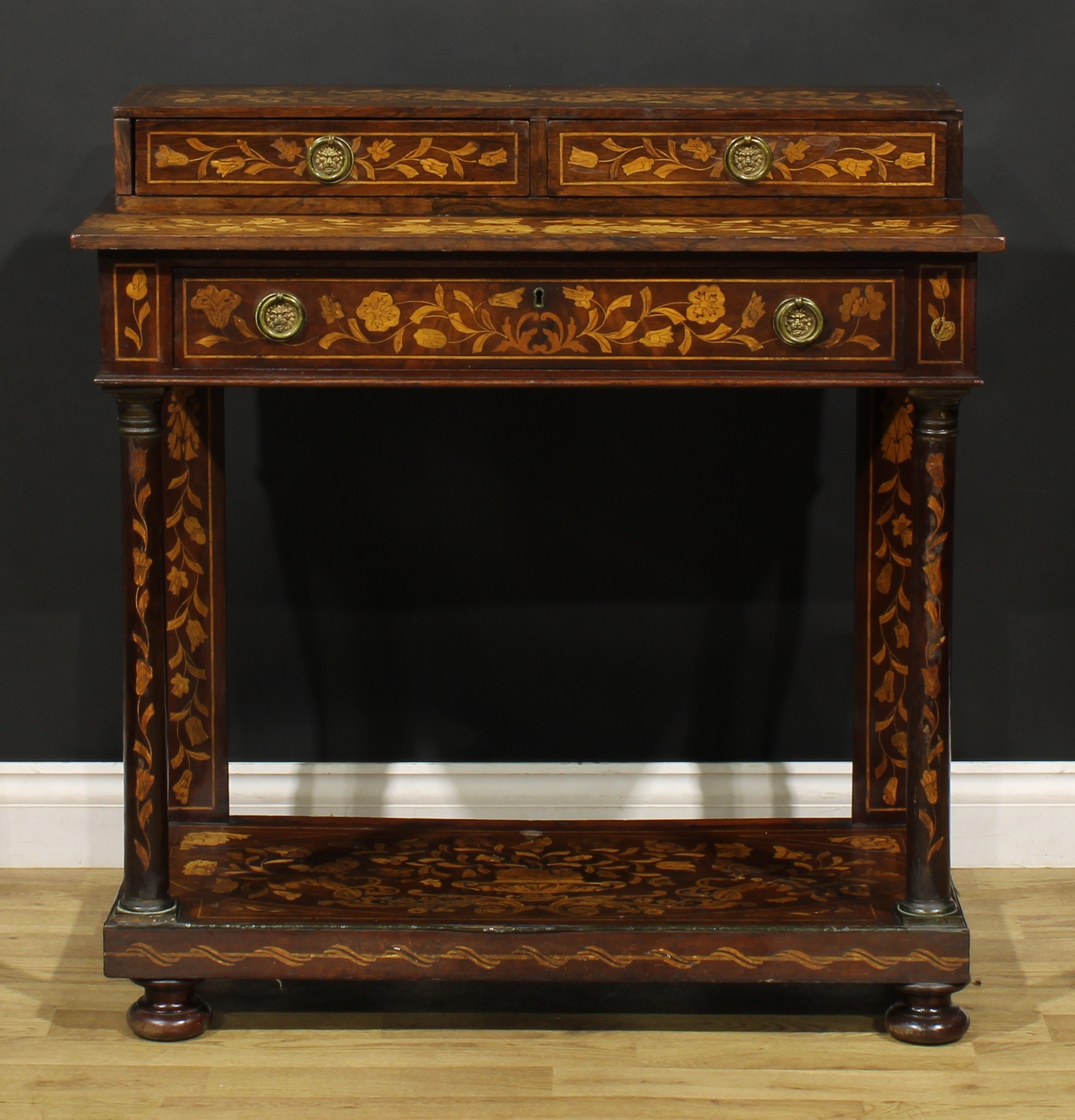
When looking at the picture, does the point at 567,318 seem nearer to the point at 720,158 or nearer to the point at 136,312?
Answer: the point at 720,158

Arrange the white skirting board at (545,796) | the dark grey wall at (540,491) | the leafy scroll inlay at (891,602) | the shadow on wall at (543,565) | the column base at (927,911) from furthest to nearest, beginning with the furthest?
the white skirting board at (545,796), the shadow on wall at (543,565), the dark grey wall at (540,491), the leafy scroll inlay at (891,602), the column base at (927,911)

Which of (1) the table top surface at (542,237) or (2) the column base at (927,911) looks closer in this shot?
(1) the table top surface at (542,237)

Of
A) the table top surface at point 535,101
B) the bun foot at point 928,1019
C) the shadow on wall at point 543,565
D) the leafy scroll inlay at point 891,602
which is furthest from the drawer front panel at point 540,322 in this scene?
the bun foot at point 928,1019

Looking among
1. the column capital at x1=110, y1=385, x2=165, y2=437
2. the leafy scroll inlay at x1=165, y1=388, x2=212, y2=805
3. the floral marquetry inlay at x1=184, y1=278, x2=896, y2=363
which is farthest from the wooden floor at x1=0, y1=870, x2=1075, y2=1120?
the floral marquetry inlay at x1=184, y1=278, x2=896, y2=363

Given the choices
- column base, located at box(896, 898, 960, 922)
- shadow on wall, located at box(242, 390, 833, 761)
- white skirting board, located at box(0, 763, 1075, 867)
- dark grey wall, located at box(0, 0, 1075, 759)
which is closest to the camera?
column base, located at box(896, 898, 960, 922)

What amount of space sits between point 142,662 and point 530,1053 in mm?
829

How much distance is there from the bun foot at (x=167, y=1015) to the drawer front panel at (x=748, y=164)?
1.33m

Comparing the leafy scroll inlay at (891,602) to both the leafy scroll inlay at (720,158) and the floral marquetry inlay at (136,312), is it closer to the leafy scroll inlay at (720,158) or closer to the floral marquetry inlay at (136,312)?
the leafy scroll inlay at (720,158)

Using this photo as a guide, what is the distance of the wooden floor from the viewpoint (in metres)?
2.62

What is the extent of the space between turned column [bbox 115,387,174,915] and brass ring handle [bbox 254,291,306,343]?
Answer: 0.18 meters

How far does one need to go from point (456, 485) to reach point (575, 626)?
0.34 m

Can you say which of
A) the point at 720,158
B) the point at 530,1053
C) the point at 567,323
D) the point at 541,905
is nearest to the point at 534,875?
the point at 541,905

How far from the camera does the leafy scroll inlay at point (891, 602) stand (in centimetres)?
306

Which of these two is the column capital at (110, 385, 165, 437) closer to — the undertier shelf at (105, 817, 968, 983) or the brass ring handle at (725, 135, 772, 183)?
the undertier shelf at (105, 817, 968, 983)
